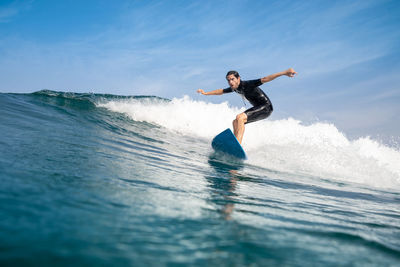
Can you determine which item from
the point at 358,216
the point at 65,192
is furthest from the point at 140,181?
the point at 358,216

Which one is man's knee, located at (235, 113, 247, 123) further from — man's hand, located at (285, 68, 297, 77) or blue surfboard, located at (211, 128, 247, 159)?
man's hand, located at (285, 68, 297, 77)

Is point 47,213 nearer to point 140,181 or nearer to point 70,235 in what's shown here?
point 70,235

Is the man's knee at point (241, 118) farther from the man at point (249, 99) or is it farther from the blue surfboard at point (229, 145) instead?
the blue surfboard at point (229, 145)

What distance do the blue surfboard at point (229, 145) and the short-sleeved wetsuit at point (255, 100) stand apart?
1.14m

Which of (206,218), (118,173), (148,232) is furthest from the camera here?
(118,173)

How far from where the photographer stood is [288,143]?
11.2 meters

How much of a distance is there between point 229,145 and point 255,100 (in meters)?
1.84

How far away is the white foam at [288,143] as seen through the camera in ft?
24.9

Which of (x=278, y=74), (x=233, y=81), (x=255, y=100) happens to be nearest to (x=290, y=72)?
(x=278, y=74)

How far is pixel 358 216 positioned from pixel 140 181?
2.14 metres

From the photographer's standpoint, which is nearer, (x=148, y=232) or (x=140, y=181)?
(x=148, y=232)

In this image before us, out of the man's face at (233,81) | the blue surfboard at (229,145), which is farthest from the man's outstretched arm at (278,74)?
the blue surfboard at (229,145)

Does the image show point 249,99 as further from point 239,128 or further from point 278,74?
point 278,74

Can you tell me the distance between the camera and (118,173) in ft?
9.62
